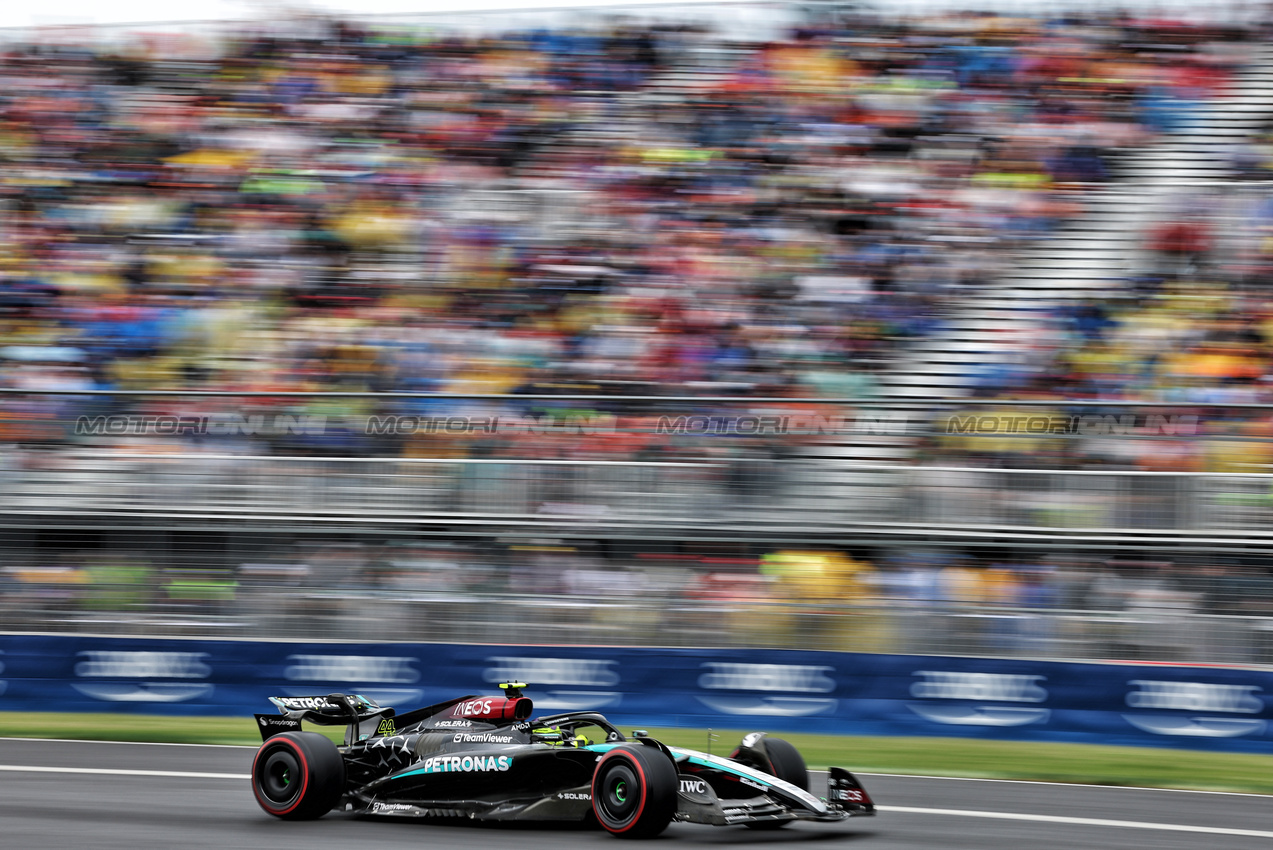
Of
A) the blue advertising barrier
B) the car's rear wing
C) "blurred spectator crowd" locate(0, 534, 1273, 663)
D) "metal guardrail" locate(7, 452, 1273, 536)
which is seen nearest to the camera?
the car's rear wing

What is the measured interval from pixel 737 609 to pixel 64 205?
10.2 meters

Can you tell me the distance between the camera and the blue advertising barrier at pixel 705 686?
10562 mm

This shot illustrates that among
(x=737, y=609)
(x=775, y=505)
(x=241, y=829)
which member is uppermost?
(x=775, y=505)

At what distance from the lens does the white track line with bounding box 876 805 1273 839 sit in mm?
7550

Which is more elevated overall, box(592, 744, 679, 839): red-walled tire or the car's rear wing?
the car's rear wing

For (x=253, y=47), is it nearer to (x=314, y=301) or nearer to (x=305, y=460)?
(x=314, y=301)

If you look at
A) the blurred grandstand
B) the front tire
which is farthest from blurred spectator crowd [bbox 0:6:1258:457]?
the front tire

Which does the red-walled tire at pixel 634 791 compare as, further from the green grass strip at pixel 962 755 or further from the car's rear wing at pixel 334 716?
the green grass strip at pixel 962 755

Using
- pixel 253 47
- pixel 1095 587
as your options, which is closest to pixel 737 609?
pixel 1095 587

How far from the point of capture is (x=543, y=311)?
15102 mm

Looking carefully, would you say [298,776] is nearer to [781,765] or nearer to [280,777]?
[280,777]

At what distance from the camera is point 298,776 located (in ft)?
24.1

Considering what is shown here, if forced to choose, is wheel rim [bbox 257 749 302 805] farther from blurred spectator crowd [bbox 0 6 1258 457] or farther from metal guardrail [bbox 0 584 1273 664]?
blurred spectator crowd [bbox 0 6 1258 457]

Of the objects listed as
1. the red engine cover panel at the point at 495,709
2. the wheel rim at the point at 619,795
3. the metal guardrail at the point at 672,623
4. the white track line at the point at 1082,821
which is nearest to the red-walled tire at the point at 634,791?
the wheel rim at the point at 619,795
